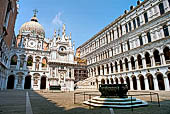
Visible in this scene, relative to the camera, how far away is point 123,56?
2941cm

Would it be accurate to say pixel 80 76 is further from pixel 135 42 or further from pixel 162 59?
pixel 162 59

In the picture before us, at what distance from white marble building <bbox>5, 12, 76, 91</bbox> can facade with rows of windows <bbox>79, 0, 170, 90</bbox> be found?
31.4 feet

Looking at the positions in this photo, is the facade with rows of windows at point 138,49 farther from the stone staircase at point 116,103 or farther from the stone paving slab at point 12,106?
the stone paving slab at point 12,106

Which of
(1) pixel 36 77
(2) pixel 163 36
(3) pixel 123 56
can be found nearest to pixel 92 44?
(3) pixel 123 56

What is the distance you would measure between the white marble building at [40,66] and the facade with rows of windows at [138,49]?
9569 mm

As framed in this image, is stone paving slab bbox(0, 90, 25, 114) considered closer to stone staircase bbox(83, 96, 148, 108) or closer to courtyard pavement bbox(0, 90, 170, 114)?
courtyard pavement bbox(0, 90, 170, 114)

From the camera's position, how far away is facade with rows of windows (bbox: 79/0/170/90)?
71.4 feet

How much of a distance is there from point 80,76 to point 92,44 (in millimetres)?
12830

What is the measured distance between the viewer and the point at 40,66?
34.5 m

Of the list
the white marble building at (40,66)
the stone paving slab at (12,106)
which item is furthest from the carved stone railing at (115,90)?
the white marble building at (40,66)

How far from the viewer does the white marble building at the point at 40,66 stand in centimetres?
3222

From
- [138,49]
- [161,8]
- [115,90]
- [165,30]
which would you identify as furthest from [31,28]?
[115,90]

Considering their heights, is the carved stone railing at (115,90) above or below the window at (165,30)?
below

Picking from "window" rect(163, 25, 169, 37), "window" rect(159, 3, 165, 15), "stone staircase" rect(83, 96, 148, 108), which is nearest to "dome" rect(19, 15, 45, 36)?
"window" rect(159, 3, 165, 15)
